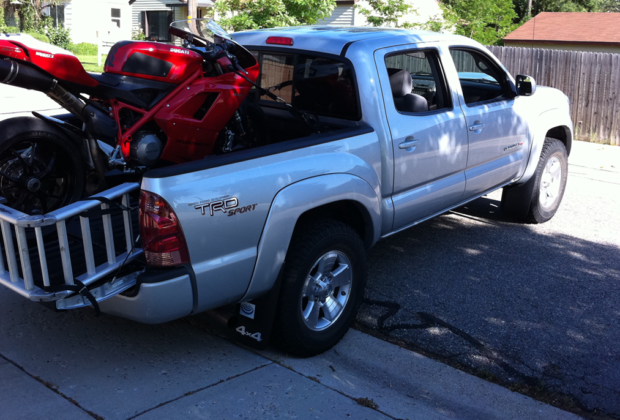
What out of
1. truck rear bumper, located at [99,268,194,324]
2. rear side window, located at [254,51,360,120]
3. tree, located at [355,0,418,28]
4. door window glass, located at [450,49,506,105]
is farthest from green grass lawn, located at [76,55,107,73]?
truck rear bumper, located at [99,268,194,324]

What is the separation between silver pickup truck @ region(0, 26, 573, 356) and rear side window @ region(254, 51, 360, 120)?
0.4 inches

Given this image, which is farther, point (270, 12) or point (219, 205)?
point (270, 12)

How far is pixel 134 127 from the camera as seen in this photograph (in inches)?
172

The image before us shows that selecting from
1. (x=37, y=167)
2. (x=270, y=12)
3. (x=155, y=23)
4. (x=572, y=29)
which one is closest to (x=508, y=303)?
(x=37, y=167)

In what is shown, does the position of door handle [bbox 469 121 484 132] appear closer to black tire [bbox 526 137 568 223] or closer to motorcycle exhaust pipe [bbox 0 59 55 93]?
black tire [bbox 526 137 568 223]

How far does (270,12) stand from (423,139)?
29.3ft

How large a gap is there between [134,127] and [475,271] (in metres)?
3.08

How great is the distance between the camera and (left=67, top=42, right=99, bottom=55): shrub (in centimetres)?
3188

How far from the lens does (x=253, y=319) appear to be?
3.87 m

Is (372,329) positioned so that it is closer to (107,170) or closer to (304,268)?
(304,268)

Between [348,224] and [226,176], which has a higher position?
[226,176]

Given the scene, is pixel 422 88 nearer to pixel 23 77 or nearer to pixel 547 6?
pixel 23 77

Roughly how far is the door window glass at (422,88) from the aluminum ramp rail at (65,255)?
231 cm


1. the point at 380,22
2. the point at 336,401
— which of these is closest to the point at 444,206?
the point at 336,401
